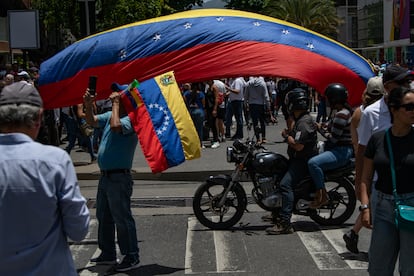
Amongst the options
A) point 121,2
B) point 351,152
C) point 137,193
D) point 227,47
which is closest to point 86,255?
point 227,47

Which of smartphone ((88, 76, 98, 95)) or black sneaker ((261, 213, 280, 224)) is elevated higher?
smartphone ((88, 76, 98, 95))

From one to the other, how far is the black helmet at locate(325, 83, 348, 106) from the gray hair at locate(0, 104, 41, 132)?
476cm

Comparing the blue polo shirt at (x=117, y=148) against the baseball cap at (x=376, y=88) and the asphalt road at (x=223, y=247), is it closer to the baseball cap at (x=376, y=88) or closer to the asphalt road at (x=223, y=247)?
the asphalt road at (x=223, y=247)

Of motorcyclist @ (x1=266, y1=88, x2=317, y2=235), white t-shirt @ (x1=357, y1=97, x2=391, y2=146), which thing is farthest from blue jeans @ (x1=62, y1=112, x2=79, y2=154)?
white t-shirt @ (x1=357, y1=97, x2=391, y2=146)

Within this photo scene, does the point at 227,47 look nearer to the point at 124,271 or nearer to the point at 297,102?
the point at 297,102

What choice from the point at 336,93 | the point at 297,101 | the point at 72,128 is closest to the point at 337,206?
the point at 297,101

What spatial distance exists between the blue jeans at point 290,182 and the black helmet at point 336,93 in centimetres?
94

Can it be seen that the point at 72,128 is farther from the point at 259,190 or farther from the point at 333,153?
the point at 333,153

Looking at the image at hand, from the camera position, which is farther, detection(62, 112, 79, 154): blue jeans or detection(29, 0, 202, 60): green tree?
detection(29, 0, 202, 60): green tree

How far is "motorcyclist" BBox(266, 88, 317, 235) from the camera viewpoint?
8328mm

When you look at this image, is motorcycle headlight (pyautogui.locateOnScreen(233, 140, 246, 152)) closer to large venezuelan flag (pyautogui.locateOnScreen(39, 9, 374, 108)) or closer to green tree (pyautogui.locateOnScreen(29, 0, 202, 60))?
large venezuelan flag (pyautogui.locateOnScreen(39, 9, 374, 108))

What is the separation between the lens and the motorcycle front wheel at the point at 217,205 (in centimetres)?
862

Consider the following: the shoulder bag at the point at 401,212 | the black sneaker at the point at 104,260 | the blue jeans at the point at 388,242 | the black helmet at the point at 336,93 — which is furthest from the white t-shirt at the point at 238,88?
the shoulder bag at the point at 401,212

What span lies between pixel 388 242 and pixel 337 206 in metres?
3.93
